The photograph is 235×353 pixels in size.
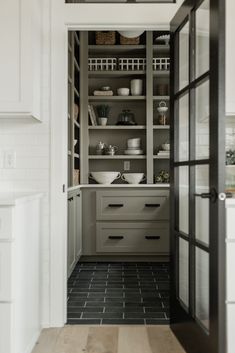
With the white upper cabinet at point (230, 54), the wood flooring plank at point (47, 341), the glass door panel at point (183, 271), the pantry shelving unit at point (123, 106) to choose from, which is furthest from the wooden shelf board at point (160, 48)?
the wood flooring plank at point (47, 341)

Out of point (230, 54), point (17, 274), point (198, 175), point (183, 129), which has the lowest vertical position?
point (17, 274)

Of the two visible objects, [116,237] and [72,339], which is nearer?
[72,339]

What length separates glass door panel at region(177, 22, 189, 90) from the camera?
2.53m

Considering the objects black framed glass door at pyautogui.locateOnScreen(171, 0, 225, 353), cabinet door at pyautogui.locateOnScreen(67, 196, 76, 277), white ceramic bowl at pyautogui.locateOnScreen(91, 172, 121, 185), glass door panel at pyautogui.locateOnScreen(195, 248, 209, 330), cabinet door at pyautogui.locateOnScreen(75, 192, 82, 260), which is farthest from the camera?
white ceramic bowl at pyautogui.locateOnScreen(91, 172, 121, 185)

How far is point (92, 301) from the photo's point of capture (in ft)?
11.4

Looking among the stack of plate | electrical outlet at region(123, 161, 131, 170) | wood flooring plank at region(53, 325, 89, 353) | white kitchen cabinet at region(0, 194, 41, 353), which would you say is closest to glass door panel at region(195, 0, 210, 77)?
white kitchen cabinet at region(0, 194, 41, 353)

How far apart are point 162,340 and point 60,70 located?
1.86 metres

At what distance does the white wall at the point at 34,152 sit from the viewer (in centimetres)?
288

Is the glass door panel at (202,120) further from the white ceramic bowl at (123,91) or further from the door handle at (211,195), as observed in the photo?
the white ceramic bowl at (123,91)

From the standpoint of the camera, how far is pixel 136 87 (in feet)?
17.6

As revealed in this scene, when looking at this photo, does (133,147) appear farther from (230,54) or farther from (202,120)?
(202,120)

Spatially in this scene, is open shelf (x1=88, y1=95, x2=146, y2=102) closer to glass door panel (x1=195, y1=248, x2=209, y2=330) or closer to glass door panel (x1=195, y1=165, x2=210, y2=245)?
glass door panel (x1=195, y1=165, x2=210, y2=245)

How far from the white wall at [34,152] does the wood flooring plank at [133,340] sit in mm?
651

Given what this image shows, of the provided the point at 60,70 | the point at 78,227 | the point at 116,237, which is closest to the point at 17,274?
the point at 60,70
